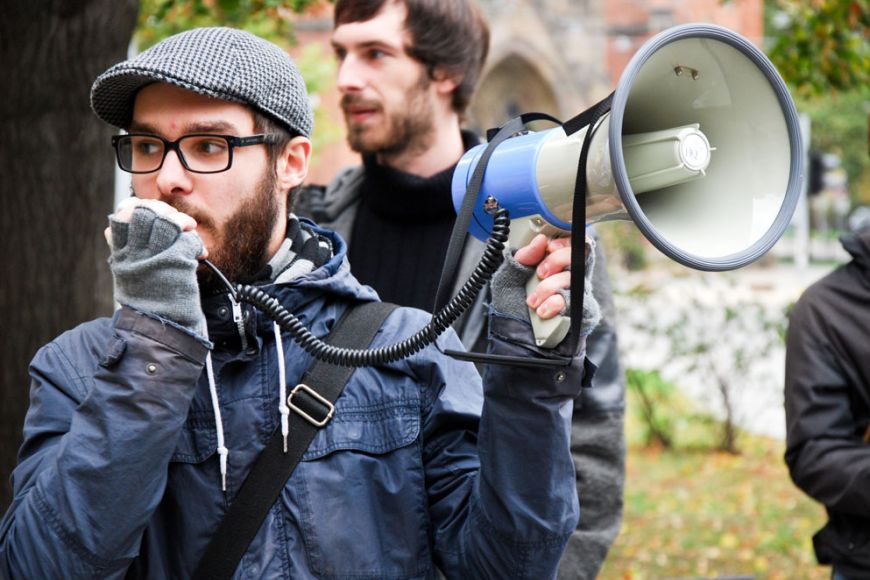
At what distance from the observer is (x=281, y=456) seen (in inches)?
88.1

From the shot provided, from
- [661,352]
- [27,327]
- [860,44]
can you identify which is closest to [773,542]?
[661,352]

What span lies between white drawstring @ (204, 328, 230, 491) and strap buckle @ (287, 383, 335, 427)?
0.14 m

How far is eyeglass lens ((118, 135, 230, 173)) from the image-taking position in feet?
7.72

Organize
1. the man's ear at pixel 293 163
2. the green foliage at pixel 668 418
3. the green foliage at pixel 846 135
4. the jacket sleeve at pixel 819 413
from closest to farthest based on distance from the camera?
the man's ear at pixel 293 163, the jacket sleeve at pixel 819 413, the green foliage at pixel 668 418, the green foliage at pixel 846 135

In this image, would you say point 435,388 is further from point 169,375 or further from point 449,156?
point 449,156

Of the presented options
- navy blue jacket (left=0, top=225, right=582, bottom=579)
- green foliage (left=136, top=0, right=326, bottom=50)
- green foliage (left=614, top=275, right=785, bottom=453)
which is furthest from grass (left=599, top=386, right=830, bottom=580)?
navy blue jacket (left=0, top=225, right=582, bottom=579)

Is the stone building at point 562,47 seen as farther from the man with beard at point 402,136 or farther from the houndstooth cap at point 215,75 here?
the houndstooth cap at point 215,75

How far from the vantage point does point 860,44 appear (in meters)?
8.16

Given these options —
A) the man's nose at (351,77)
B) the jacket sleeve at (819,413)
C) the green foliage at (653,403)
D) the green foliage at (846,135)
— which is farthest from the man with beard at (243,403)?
the green foliage at (846,135)

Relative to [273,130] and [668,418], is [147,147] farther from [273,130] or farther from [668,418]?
[668,418]

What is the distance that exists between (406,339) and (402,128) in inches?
62.6

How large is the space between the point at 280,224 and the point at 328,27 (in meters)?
21.1

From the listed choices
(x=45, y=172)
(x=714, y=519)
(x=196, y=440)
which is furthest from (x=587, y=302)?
(x=714, y=519)

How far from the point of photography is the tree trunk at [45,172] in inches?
148
